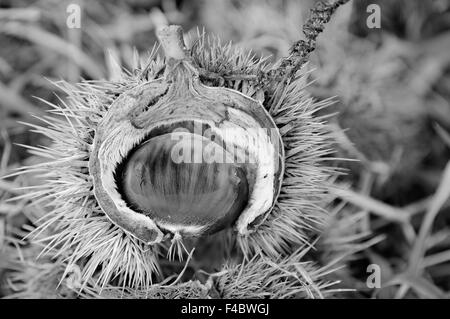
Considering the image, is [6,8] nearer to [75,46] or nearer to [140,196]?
[75,46]

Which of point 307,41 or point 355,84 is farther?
point 355,84

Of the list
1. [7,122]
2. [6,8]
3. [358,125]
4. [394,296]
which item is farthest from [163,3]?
[394,296]

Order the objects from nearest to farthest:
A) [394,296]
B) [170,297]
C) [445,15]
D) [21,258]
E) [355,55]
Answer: [170,297] → [21,258] → [394,296] → [355,55] → [445,15]

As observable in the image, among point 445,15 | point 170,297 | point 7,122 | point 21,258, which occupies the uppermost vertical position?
point 445,15

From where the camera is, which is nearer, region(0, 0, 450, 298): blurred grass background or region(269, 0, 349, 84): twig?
region(269, 0, 349, 84): twig

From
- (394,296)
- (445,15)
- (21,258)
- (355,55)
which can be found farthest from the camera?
(445,15)

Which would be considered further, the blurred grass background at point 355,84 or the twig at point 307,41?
the blurred grass background at point 355,84

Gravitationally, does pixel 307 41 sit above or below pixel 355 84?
below

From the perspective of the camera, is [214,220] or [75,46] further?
[75,46]
